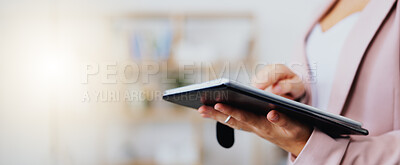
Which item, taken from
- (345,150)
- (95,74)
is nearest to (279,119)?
(345,150)

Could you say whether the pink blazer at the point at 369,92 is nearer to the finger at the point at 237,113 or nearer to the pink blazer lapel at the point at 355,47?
the pink blazer lapel at the point at 355,47

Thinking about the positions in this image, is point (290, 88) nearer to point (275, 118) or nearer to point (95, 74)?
point (275, 118)

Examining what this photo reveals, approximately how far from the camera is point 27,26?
2570 mm

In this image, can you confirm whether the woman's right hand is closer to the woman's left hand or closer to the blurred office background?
the woman's left hand

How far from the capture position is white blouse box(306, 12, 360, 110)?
719 mm

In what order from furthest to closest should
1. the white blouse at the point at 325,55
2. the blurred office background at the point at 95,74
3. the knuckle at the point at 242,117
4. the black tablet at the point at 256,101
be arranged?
the blurred office background at the point at 95,74
the white blouse at the point at 325,55
the knuckle at the point at 242,117
the black tablet at the point at 256,101

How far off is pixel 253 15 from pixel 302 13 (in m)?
0.55

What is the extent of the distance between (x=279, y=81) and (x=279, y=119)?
27cm

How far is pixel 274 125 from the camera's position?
561 mm

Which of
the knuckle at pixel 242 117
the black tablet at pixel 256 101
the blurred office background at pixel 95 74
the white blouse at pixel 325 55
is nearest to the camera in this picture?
the black tablet at pixel 256 101

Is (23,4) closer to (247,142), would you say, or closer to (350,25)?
(247,142)

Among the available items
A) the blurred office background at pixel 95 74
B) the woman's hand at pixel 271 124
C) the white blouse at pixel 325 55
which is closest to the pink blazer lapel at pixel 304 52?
the white blouse at pixel 325 55

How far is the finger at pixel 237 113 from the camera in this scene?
0.52 m

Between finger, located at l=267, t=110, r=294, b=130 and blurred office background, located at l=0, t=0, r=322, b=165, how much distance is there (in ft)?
6.18
